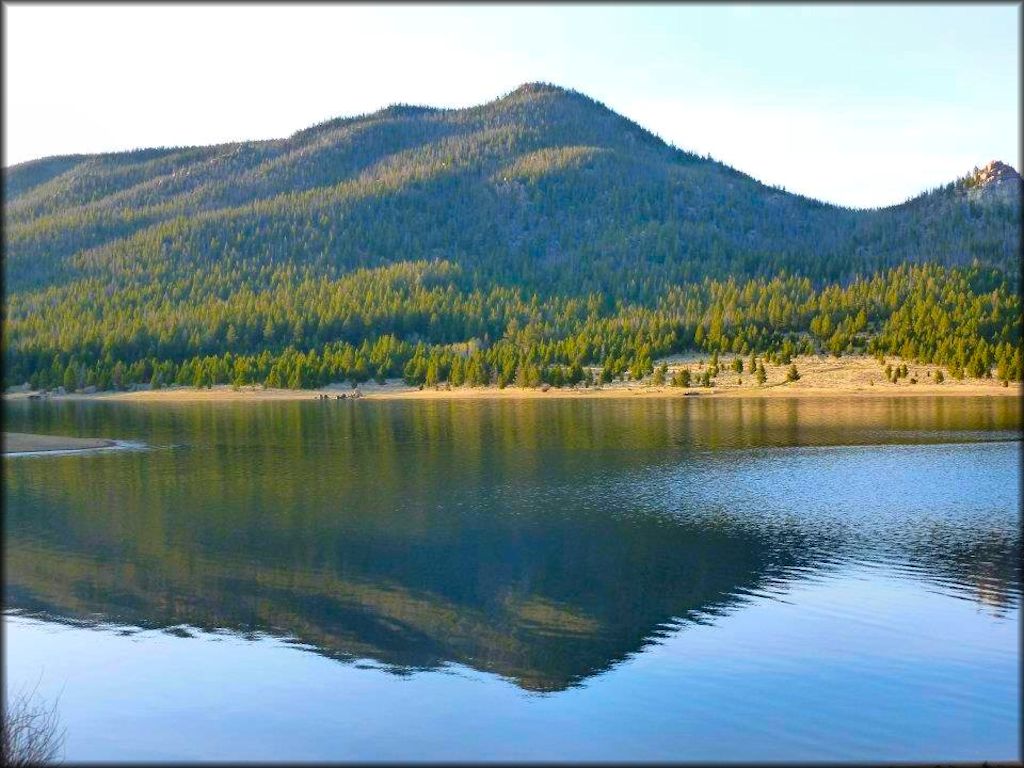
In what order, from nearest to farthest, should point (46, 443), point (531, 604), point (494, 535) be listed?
point (531, 604), point (494, 535), point (46, 443)

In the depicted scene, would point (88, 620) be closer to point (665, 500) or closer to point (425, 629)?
point (425, 629)

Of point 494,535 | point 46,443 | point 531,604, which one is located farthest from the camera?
point 46,443

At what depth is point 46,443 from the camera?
100m

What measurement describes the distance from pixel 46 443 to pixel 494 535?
65955mm

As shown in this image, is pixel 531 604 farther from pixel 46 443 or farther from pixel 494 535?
pixel 46 443

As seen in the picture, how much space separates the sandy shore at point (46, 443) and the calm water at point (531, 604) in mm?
14034

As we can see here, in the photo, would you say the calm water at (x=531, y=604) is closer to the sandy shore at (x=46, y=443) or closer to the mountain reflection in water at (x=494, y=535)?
the mountain reflection in water at (x=494, y=535)

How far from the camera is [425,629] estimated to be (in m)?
35.4

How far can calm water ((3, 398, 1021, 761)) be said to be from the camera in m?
26.3

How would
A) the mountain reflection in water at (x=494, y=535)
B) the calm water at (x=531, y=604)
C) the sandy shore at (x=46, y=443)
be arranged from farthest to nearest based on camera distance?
the sandy shore at (x=46, y=443) < the mountain reflection in water at (x=494, y=535) < the calm water at (x=531, y=604)

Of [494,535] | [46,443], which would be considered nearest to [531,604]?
[494,535]

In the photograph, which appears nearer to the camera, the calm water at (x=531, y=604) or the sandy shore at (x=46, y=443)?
the calm water at (x=531, y=604)

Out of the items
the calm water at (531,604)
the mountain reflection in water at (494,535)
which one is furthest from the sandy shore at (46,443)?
the calm water at (531,604)

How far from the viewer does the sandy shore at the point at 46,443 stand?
313ft
